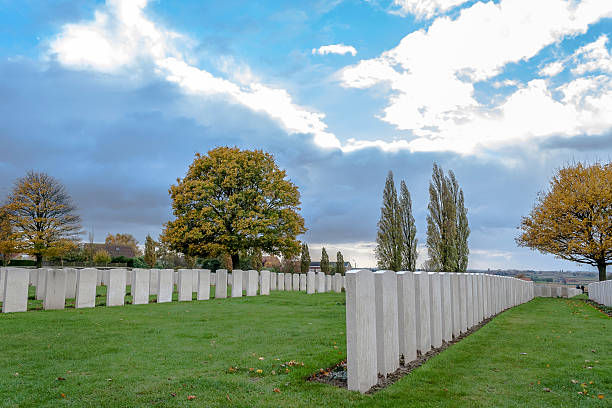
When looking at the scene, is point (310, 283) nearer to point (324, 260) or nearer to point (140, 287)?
point (140, 287)

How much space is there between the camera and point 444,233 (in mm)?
26812

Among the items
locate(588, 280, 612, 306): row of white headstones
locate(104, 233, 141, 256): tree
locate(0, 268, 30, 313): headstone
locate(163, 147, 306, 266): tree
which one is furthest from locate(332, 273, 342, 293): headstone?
locate(104, 233, 141, 256): tree

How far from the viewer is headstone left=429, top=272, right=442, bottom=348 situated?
25.0ft

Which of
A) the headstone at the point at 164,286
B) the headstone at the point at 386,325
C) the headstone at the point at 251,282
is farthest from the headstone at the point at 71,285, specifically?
the headstone at the point at 386,325

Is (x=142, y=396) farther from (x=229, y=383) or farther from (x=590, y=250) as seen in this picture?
(x=590, y=250)

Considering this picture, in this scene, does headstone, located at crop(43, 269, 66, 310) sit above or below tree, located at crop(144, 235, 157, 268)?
below

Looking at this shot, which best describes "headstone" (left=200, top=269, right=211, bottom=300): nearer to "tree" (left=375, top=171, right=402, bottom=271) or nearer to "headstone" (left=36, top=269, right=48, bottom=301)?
"headstone" (left=36, top=269, right=48, bottom=301)

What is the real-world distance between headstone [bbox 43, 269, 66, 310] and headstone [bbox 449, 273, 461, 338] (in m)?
10.7

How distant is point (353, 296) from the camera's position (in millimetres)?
4836

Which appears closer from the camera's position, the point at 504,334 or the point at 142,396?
the point at 142,396

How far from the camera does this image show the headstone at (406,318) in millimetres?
6293

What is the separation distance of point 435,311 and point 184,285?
403 inches

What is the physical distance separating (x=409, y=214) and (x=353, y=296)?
28222mm

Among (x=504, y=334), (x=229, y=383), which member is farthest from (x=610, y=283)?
(x=229, y=383)
